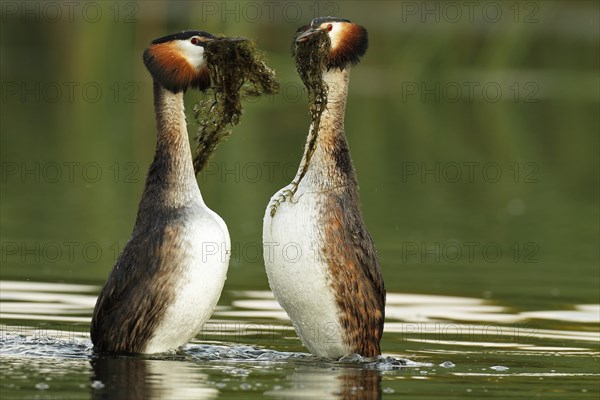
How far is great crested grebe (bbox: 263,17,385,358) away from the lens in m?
11.9

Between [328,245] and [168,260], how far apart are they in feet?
4.11

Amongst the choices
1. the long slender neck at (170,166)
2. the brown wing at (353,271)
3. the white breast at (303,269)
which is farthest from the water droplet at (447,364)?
the long slender neck at (170,166)

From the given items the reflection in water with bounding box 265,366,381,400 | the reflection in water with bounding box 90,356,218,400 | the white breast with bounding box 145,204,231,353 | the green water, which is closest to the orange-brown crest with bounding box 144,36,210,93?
the white breast with bounding box 145,204,231,353

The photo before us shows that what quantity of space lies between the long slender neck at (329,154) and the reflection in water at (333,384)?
1568 millimetres

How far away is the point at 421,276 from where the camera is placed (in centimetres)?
1650

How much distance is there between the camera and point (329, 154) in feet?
40.2

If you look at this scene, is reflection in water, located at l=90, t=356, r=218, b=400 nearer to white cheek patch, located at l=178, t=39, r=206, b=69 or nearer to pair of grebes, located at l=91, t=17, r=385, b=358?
pair of grebes, located at l=91, t=17, r=385, b=358

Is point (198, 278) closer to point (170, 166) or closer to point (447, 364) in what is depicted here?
point (170, 166)

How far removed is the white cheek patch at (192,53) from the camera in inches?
485

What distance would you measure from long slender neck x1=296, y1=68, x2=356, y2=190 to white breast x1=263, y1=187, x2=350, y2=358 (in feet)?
0.58

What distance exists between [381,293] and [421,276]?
4192 millimetres

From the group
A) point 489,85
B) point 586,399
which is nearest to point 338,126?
point 586,399

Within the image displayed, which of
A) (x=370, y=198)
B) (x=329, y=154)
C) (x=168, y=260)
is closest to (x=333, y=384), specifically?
(x=168, y=260)

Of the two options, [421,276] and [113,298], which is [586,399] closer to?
[113,298]
